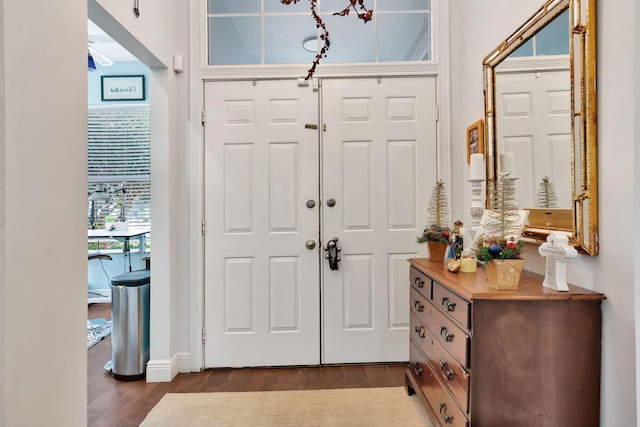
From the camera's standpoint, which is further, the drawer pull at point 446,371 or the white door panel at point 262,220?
the white door panel at point 262,220

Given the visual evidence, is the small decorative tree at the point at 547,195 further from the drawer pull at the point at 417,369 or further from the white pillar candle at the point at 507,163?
the drawer pull at the point at 417,369

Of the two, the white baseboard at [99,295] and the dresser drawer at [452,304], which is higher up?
the dresser drawer at [452,304]

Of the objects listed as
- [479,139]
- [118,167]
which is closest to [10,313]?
[479,139]

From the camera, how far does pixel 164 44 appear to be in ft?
8.44

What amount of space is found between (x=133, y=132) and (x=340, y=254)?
3420 mm

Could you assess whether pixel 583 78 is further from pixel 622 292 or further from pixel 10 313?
pixel 10 313

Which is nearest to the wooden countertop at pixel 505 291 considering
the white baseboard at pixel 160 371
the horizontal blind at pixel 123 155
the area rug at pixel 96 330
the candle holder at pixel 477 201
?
the candle holder at pixel 477 201

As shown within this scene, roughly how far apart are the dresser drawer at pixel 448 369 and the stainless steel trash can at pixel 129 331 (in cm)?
194

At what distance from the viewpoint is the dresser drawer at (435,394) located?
1538mm

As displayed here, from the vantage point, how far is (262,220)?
2826 millimetres

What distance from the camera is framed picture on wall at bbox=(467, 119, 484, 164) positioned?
232cm

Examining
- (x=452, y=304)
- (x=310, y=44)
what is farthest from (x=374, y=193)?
(x=452, y=304)

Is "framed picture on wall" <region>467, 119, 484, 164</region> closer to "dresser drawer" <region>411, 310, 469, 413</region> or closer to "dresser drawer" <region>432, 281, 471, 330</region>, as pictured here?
"dresser drawer" <region>432, 281, 471, 330</region>

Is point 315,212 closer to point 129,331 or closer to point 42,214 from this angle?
point 129,331
